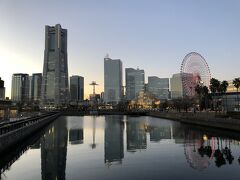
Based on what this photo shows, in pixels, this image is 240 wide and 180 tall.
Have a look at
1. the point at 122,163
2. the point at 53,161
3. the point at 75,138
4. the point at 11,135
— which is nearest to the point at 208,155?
the point at 122,163

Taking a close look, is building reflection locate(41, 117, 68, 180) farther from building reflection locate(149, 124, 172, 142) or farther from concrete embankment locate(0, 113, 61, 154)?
building reflection locate(149, 124, 172, 142)

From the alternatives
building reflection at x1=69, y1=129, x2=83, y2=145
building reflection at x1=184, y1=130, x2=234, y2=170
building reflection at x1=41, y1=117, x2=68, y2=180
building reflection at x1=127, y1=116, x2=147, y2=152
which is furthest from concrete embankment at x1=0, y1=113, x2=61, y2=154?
building reflection at x1=184, y1=130, x2=234, y2=170

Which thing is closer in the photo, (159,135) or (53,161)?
(53,161)

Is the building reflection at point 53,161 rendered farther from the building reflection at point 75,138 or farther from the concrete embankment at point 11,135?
the building reflection at point 75,138

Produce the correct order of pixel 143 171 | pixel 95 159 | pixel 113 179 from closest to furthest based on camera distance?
pixel 113 179 → pixel 143 171 → pixel 95 159

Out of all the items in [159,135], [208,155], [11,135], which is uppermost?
Result: [11,135]

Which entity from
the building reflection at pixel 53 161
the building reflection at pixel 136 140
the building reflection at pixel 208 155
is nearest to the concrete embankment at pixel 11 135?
the building reflection at pixel 53 161

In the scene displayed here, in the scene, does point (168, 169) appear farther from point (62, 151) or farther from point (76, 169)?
point (62, 151)

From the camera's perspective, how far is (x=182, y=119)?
118 meters

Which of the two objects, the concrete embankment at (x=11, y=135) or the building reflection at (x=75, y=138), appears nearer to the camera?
the concrete embankment at (x=11, y=135)

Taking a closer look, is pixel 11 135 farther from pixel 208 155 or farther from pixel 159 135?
pixel 159 135

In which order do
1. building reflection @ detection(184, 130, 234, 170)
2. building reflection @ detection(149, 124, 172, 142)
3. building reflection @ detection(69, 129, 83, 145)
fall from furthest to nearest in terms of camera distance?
1. building reflection @ detection(149, 124, 172, 142)
2. building reflection @ detection(69, 129, 83, 145)
3. building reflection @ detection(184, 130, 234, 170)

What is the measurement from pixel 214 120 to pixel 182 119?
1548 inches

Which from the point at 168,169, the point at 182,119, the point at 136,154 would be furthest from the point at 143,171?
the point at 182,119
